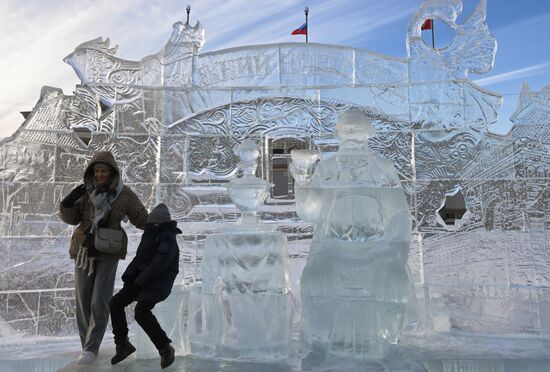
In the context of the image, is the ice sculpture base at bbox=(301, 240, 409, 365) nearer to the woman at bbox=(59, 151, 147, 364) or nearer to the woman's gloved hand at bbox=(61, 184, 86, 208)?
the woman at bbox=(59, 151, 147, 364)

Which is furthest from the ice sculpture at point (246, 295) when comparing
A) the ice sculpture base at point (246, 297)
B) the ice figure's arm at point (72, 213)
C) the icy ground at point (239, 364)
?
the ice figure's arm at point (72, 213)

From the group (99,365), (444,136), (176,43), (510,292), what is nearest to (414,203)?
(444,136)

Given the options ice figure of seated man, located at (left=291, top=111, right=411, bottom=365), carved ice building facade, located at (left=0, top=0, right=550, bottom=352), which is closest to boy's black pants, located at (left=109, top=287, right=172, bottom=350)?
ice figure of seated man, located at (left=291, top=111, right=411, bottom=365)

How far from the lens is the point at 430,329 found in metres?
4.97

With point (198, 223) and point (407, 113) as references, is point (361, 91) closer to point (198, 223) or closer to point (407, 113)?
point (407, 113)

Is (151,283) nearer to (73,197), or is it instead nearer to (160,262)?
(160,262)

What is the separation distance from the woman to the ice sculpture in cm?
63

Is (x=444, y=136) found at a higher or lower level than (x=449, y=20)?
lower

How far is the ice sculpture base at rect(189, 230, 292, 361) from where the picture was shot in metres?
3.39

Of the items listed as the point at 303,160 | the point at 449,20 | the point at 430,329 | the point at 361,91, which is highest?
the point at 449,20

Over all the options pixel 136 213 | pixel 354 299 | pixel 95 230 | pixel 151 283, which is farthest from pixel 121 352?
pixel 354 299

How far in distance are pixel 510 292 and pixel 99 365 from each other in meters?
4.33

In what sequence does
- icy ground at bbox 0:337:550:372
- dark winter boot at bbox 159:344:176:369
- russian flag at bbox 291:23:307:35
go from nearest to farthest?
1. icy ground at bbox 0:337:550:372
2. dark winter boot at bbox 159:344:176:369
3. russian flag at bbox 291:23:307:35

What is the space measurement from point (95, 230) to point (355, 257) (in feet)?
5.66
